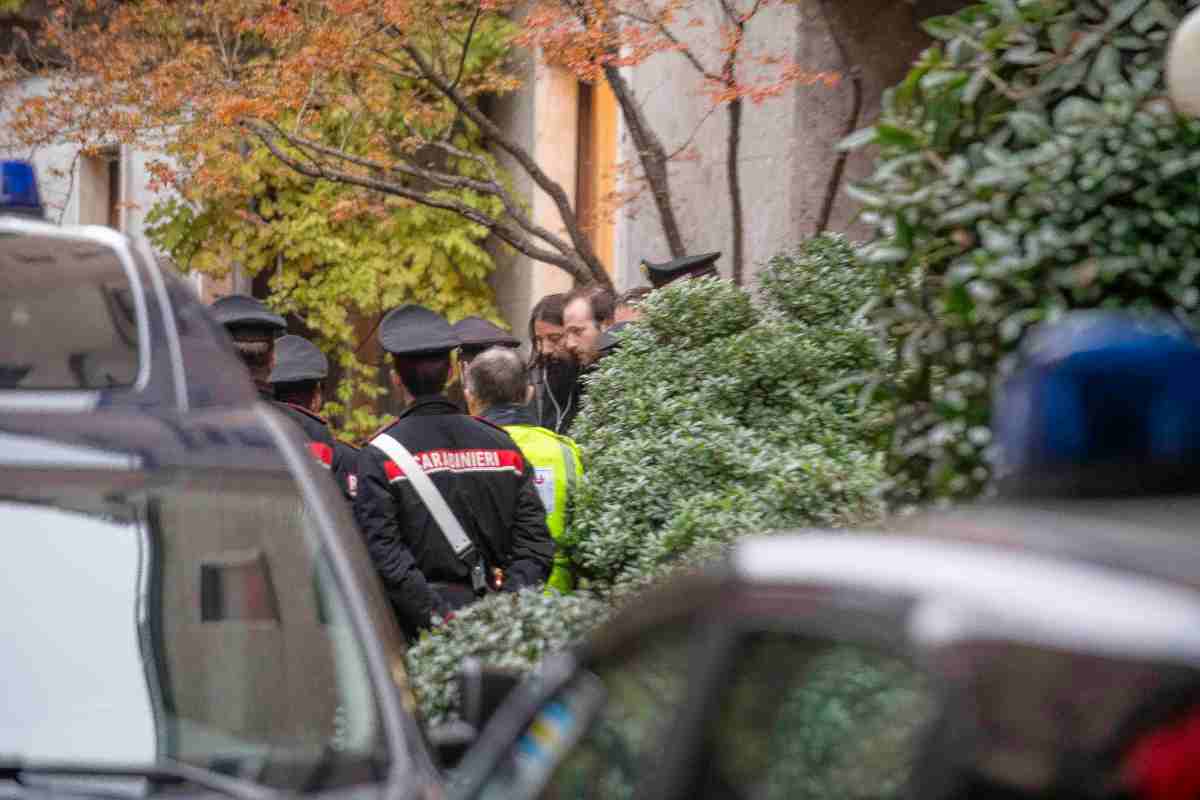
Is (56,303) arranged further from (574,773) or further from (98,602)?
(574,773)

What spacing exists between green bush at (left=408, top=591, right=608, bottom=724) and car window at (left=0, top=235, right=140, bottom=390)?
1795 millimetres

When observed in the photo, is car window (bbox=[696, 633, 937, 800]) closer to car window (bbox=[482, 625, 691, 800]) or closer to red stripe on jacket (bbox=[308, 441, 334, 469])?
car window (bbox=[482, 625, 691, 800])

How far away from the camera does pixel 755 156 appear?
41.5 feet

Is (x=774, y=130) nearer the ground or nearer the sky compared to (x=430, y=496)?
nearer the sky

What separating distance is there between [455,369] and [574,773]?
13434 mm

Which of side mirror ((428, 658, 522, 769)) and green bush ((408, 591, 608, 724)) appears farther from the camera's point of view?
green bush ((408, 591, 608, 724))

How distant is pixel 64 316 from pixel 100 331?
0.10m

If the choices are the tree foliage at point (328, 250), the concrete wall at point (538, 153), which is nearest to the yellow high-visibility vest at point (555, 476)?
the tree foliage at point (328, 250)

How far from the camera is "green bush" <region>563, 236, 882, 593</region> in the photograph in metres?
6.35

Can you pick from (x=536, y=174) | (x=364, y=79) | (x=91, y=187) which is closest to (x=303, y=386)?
(x=536, y=174)

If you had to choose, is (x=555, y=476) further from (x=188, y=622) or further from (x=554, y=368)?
(x=188, y=622)

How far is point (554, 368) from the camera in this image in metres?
8.80

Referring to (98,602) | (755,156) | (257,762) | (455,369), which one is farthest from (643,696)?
(455,369)

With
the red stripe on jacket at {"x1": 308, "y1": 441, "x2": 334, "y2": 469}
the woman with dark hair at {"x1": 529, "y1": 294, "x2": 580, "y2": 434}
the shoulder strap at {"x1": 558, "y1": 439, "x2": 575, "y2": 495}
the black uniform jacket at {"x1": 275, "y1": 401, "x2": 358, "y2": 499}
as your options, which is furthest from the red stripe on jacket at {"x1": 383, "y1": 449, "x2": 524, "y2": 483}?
the woman with dark hair at {"x1": 529, "y1": 294, "x2": 580, "y2": 434}
